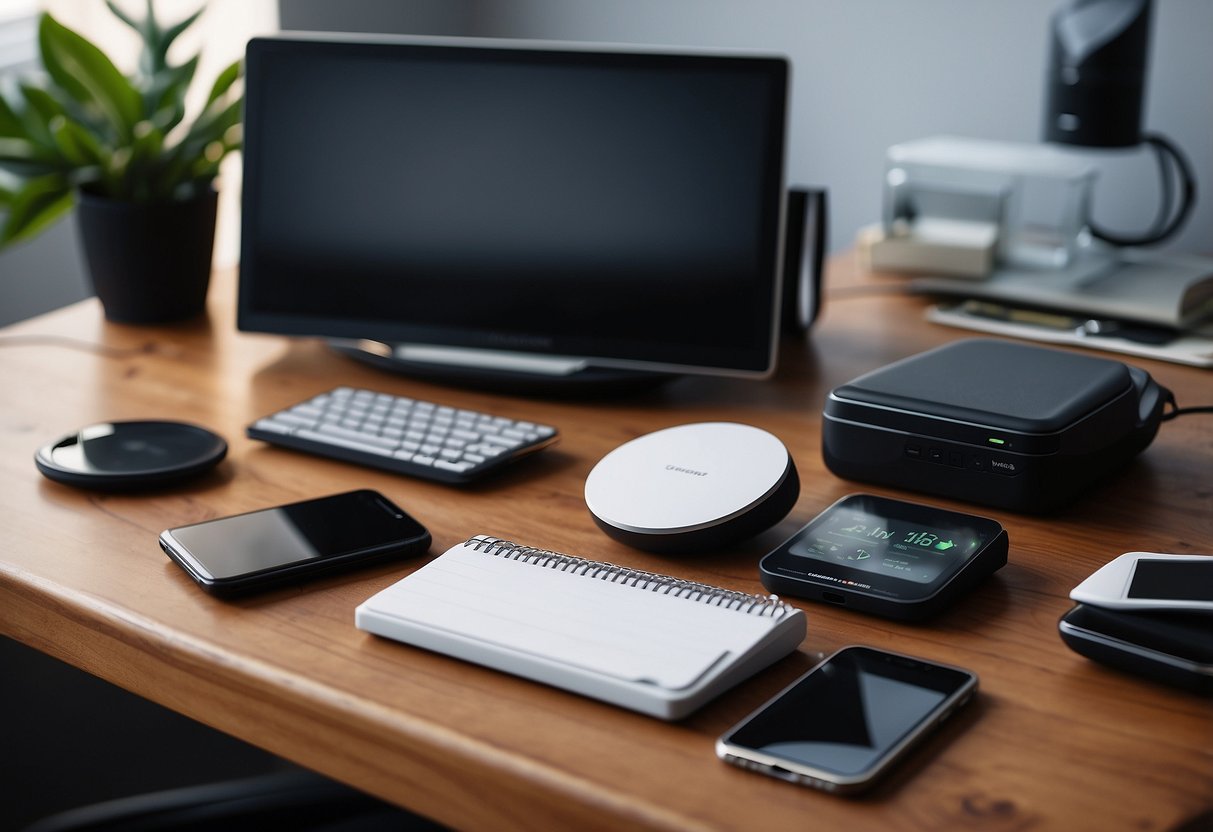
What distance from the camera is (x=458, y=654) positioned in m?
0.72

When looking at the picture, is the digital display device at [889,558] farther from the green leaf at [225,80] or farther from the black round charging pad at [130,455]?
the green leaf at [225,80]

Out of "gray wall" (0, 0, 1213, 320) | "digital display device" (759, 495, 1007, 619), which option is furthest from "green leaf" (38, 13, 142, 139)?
"digital display device" (759, 495, 1007, 619)

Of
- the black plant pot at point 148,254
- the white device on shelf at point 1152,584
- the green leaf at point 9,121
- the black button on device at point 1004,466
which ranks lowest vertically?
the white device on shelf at point 1152,584

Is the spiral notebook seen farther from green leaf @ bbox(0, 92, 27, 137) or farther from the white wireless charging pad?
green leaf @ bbox(0, 92, 27, 137)

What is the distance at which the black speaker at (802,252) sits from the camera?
1.32m

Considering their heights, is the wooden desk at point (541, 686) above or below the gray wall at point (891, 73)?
below

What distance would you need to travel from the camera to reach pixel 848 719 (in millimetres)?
644

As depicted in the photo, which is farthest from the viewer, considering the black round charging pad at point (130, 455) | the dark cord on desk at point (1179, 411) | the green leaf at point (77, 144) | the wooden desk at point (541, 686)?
the green leaf at point (77, 144)

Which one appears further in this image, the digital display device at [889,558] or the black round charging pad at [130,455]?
the black round charging pad at [130,455]

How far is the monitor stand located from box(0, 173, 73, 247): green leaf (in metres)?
0.37

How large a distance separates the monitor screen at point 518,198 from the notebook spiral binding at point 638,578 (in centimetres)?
37

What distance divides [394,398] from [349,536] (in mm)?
276

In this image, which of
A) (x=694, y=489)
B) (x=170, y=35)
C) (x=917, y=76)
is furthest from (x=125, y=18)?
(x=917, y=76)

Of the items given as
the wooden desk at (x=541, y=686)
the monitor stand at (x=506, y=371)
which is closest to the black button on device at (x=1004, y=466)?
the wooden desk at (x=541, y=686)
